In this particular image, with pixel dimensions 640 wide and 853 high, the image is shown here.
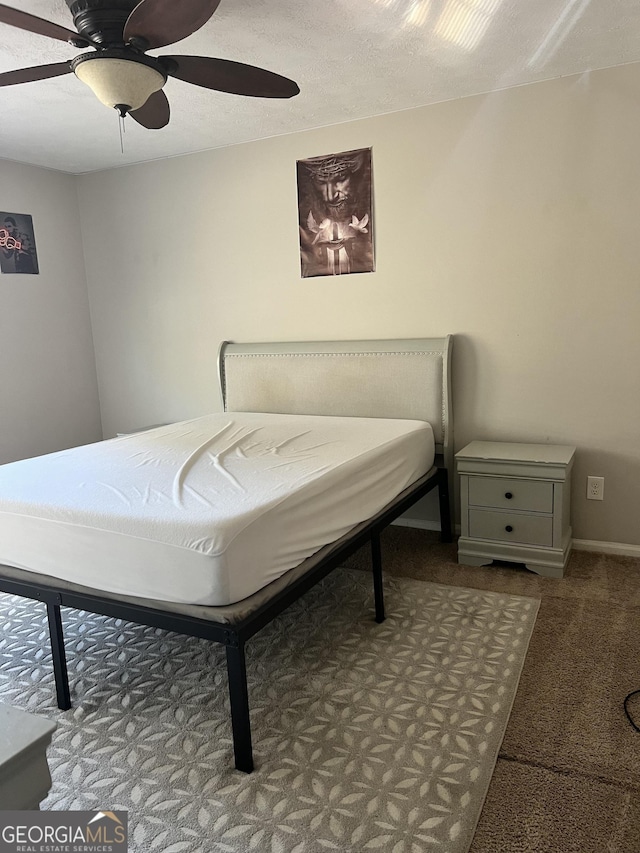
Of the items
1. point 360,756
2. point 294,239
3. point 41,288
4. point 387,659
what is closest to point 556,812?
point 360,756

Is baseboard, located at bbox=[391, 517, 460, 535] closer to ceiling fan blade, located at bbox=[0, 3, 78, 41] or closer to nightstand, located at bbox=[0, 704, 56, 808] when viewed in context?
ceiling fan blade, located at bbox=[0, 3, 78, 41]

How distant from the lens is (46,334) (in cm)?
448

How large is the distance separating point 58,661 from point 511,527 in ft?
7.00

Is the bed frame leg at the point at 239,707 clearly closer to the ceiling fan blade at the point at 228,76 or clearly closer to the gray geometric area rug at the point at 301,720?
the gray geometric area rug at the point at 301,720

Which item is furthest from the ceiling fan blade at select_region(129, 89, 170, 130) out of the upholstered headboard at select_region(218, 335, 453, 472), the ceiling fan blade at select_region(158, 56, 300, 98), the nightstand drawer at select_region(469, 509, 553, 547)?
the nightstand drawer at select_region(469, 509, 553, 547)

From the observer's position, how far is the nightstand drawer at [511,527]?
10.0 feet

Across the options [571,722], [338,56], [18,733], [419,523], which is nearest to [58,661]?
[18,733]

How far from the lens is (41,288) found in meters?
4.42

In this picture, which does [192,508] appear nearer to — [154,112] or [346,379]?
[154,112]

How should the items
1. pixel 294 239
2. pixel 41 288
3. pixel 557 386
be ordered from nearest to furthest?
pixel 557 386 < pixel 294 239 < pixel 41 288

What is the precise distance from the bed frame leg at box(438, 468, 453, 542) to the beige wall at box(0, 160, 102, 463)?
9.45ft

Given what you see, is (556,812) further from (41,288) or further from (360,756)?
(41,288)

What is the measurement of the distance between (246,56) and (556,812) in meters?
2.98

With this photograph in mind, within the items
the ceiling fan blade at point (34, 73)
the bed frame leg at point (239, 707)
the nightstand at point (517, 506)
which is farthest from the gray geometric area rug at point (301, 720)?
the ceiling fan blade at point (34, 73)
